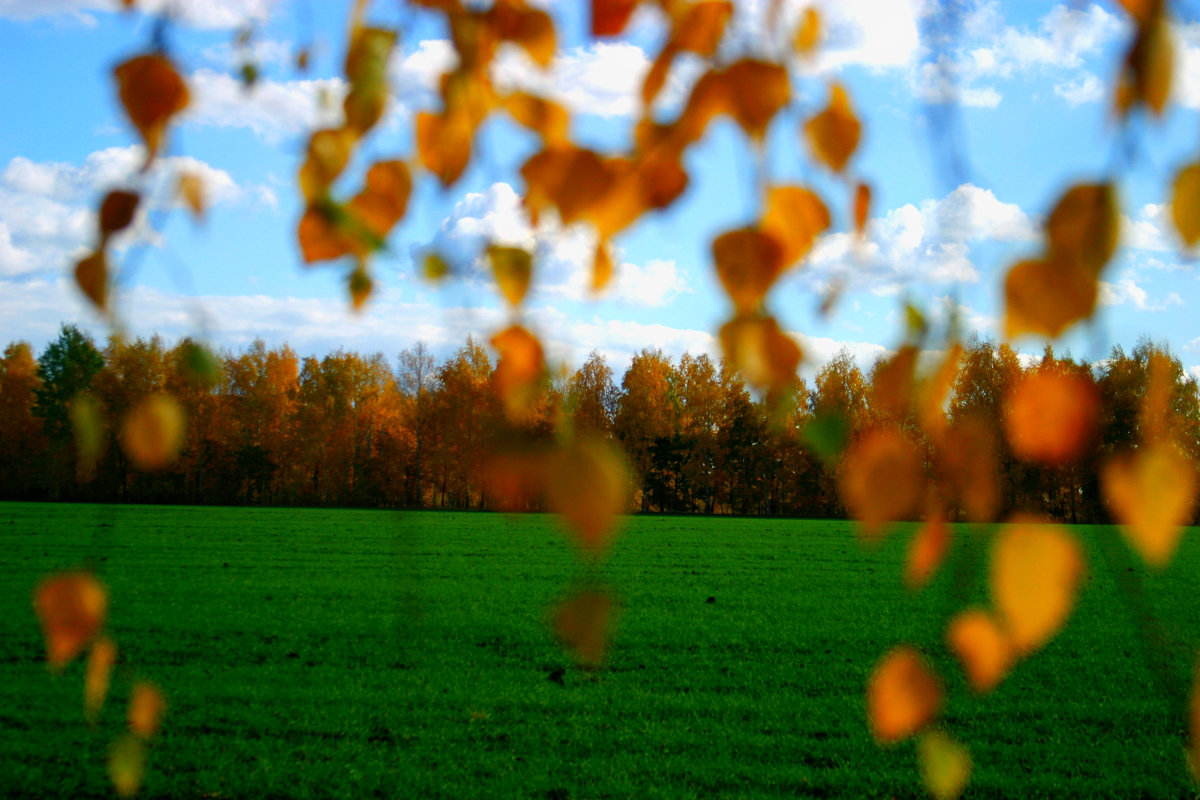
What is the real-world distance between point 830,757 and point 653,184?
2891 mm

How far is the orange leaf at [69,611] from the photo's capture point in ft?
2.85

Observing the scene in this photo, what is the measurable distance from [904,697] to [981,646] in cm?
9

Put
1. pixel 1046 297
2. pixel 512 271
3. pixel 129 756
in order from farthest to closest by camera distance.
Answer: pixel 129 756 < pixel 512 271 < pixel 1046 297

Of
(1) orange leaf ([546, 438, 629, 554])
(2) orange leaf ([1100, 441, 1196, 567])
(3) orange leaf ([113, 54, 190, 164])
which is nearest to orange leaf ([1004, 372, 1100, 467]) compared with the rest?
(2) orange leaf ([1100, 441, 1196, 567])

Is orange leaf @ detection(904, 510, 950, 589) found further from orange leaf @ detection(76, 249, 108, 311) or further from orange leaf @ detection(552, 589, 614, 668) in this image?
orange leaf @ detection(76, 249, 108, 311)

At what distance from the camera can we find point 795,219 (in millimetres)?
643

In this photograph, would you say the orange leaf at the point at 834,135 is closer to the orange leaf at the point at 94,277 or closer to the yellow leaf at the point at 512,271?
the yellow leaf at the point at 512,271

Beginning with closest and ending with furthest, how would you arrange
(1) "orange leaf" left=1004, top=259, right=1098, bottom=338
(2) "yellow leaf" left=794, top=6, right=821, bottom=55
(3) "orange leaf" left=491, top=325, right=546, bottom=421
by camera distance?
(1) "orange leaf" left=1004, top=259, right=1098, bottom=338 < (3) "orange leaf" left=491, top=325, right=546, bottom=421 < (2) "yellow leaf" left=794, top=6, right=821, bottom=55

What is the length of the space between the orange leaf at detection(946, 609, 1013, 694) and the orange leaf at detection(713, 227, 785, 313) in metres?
0.41

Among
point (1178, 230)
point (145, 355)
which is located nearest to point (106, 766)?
point (145, 355)

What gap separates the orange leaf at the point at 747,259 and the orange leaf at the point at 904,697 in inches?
15.9

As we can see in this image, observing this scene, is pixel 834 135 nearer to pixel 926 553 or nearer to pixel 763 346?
pixel 763 346

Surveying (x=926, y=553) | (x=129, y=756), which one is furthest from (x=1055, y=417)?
(x=129, y=756)

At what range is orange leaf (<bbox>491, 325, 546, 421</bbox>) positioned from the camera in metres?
0.72
